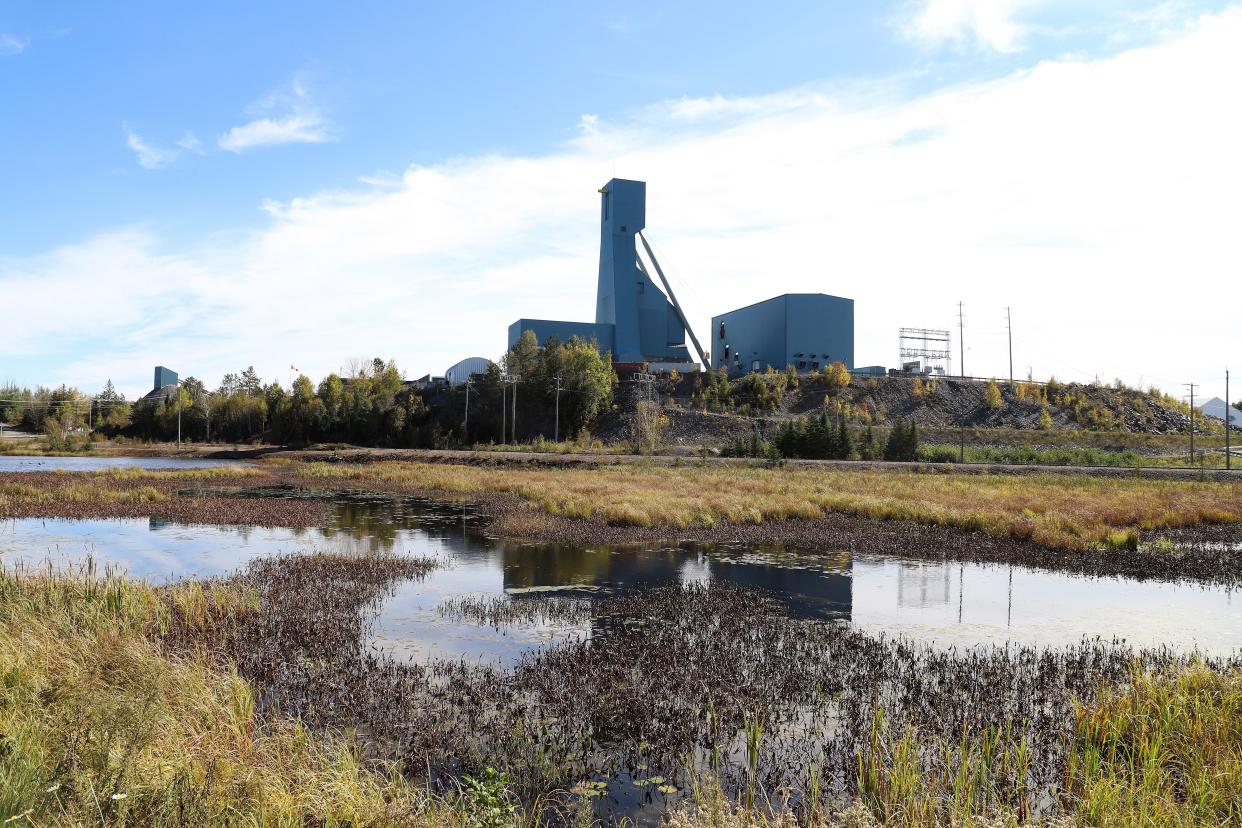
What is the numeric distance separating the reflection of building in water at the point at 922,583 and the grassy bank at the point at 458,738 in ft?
15.9

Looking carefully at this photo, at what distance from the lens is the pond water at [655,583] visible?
1295 centimetres

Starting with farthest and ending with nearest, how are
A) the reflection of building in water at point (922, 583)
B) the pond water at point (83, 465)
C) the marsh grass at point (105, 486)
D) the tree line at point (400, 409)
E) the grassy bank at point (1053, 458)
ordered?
the tree line at point (400, 409)
the grassy bank at point (1053, 458)
the pond water at point (83, 465)
the marsh grass at point (105, 486)
the reflection of building in water at point (922, 583)

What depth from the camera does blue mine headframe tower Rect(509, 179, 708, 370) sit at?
8738 centimetres

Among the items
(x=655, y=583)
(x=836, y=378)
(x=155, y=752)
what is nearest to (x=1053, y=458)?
(x=836, y=378)

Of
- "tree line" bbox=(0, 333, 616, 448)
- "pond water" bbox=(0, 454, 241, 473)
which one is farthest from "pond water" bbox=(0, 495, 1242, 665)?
"tree line" bbox=(0, 333, 616, 448)

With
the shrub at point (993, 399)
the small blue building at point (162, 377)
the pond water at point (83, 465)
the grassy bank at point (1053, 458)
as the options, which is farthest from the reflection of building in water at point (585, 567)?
the small blue building at point (162, 377)

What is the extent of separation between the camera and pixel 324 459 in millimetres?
65938

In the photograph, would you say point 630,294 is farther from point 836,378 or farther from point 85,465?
point 85,465

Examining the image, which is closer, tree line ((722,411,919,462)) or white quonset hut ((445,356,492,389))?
tree line ((722,411,919,462))

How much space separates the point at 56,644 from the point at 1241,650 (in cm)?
1696

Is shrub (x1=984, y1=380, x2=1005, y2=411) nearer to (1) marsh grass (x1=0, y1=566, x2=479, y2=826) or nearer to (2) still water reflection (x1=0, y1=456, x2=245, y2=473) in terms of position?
(2) still water reflection (x1=0, y1=456, x2=245, y2=473)

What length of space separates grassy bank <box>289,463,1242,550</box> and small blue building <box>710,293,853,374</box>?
48.5 m

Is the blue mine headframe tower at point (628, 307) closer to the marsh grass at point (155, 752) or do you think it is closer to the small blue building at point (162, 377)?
the marsh grass at point (155, 752)

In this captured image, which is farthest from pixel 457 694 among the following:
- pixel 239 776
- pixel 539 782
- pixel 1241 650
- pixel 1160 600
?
pixel 1160 600
